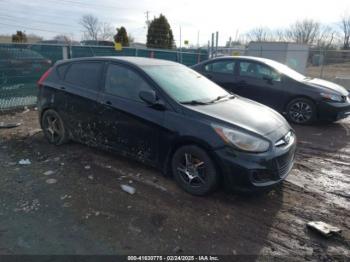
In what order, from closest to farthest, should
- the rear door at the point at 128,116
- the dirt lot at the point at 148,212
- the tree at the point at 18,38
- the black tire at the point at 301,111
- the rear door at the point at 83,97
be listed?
the dirt lot at the point at 148,212
the rear door at the point at 128,116
the rear door at the point at 83,97
the black tire at the point at 301,111
the tree at the point at 18,38

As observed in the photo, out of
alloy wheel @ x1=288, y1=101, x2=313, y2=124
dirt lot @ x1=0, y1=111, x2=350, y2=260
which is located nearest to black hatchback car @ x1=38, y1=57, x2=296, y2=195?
dirt lot @ x1=0, y1=111, x2=350, y2=260

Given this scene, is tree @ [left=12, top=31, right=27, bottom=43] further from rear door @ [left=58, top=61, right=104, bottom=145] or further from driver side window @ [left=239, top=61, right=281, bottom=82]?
rear door @ [left=58, top=61, right=104, bottom=145]

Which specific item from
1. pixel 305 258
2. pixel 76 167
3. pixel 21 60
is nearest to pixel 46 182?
pixel 76 167

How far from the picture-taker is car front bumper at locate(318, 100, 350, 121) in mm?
6156

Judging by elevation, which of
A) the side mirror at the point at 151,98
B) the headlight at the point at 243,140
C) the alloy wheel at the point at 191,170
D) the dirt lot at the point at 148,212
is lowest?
the dirt lot at the point at 148,212

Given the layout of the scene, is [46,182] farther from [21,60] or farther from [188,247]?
[21,60]

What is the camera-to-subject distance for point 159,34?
24.8 m

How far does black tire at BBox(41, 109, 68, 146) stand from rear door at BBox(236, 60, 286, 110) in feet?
15.2

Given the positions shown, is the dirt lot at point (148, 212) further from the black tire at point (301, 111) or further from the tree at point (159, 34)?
the tree at point (159, 34)

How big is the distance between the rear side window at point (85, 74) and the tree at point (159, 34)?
21.5 meters

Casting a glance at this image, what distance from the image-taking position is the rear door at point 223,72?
7363mm

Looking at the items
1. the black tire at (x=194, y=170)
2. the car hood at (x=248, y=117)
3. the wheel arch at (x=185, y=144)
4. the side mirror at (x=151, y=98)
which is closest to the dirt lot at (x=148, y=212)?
the black tire at (x=194, y=170)

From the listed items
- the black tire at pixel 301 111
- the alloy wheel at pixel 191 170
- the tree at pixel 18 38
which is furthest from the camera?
the tree at pixel 18 38

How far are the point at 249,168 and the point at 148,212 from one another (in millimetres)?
1216
